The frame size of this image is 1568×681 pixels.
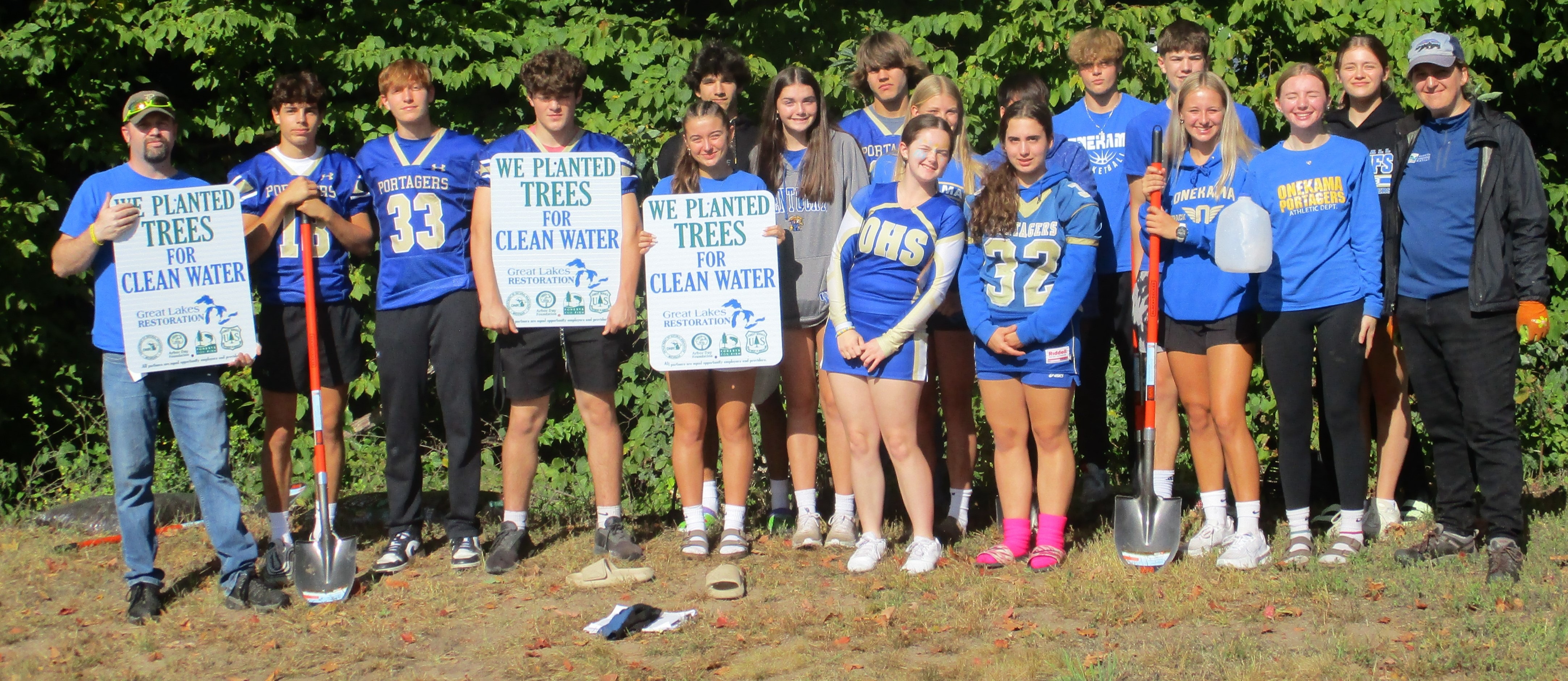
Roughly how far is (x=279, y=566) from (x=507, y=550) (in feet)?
3.29

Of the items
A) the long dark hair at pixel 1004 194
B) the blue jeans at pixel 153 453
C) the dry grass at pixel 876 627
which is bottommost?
the dry grass at pixel 876 627

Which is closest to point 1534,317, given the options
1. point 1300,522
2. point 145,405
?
point 1300,522

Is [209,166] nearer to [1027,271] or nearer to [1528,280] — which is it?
[1027,271]

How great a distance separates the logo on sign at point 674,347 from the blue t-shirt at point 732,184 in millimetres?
652

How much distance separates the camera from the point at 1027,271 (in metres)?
5.35

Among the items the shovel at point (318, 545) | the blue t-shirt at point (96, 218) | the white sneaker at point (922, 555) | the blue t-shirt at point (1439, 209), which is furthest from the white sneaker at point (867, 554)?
the blue t-shirt at point (96, 218)

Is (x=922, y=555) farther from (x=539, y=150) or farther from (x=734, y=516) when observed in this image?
(x=539, y=150)

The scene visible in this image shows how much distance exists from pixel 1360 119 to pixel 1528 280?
1.10 meters

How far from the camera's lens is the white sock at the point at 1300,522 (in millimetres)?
5500

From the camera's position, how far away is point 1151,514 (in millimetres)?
5391

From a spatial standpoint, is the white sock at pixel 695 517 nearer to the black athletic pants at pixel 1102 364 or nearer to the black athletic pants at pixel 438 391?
the black athletic pants at pixel 438 391

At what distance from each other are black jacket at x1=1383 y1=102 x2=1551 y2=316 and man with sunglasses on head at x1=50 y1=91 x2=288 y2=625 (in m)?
5.01

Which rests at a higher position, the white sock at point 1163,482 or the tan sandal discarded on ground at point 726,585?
the white sock at point 1163,482

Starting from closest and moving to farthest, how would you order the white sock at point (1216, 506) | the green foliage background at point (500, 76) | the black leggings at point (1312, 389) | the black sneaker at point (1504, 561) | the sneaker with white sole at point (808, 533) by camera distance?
the black sneaker at point (1504, 561) < the black leggings at point (1312, 389) < the white sock at point (1216, 506) < the sneaker with white sole at point (808, 533) < the green foliage background at point (500, 76)
